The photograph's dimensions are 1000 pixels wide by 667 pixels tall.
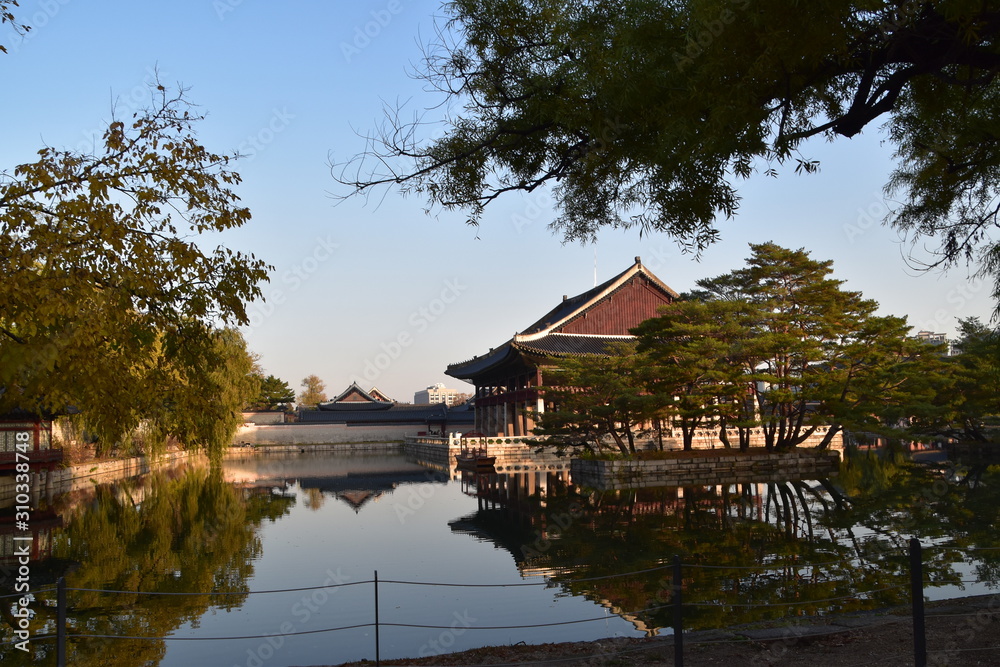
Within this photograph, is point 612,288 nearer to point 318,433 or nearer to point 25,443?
point 318,433

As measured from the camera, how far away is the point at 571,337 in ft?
122

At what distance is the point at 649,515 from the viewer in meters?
15.1

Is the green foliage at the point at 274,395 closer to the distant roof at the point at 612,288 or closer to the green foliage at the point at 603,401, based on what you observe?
the distant roof at the point at 612,288

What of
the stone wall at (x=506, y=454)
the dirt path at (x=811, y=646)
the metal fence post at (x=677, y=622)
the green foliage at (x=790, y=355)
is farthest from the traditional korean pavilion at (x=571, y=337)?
the metal fence post at (x=677, y=622)

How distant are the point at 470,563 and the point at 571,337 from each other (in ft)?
86.7

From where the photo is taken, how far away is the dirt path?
4902mm

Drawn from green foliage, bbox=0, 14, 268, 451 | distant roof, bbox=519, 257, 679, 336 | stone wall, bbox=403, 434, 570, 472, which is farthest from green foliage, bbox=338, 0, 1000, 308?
distant roof, bbox=519, 257, 679, 336

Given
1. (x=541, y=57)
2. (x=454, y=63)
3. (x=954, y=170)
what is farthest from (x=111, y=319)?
(x=954, y=170)

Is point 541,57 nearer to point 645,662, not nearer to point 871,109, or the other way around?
point 871,109

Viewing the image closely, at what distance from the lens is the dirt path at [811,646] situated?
4.90 meters

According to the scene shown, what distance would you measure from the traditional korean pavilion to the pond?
14278 mm

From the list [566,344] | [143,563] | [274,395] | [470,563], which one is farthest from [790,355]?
[274,395]

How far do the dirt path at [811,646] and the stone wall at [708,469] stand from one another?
1502 centimetres

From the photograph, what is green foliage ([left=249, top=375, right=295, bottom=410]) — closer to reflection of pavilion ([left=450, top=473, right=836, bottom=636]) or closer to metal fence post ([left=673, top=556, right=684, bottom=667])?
reflection of pavilion ([left=450, top=473, right=836, bottom=636])
